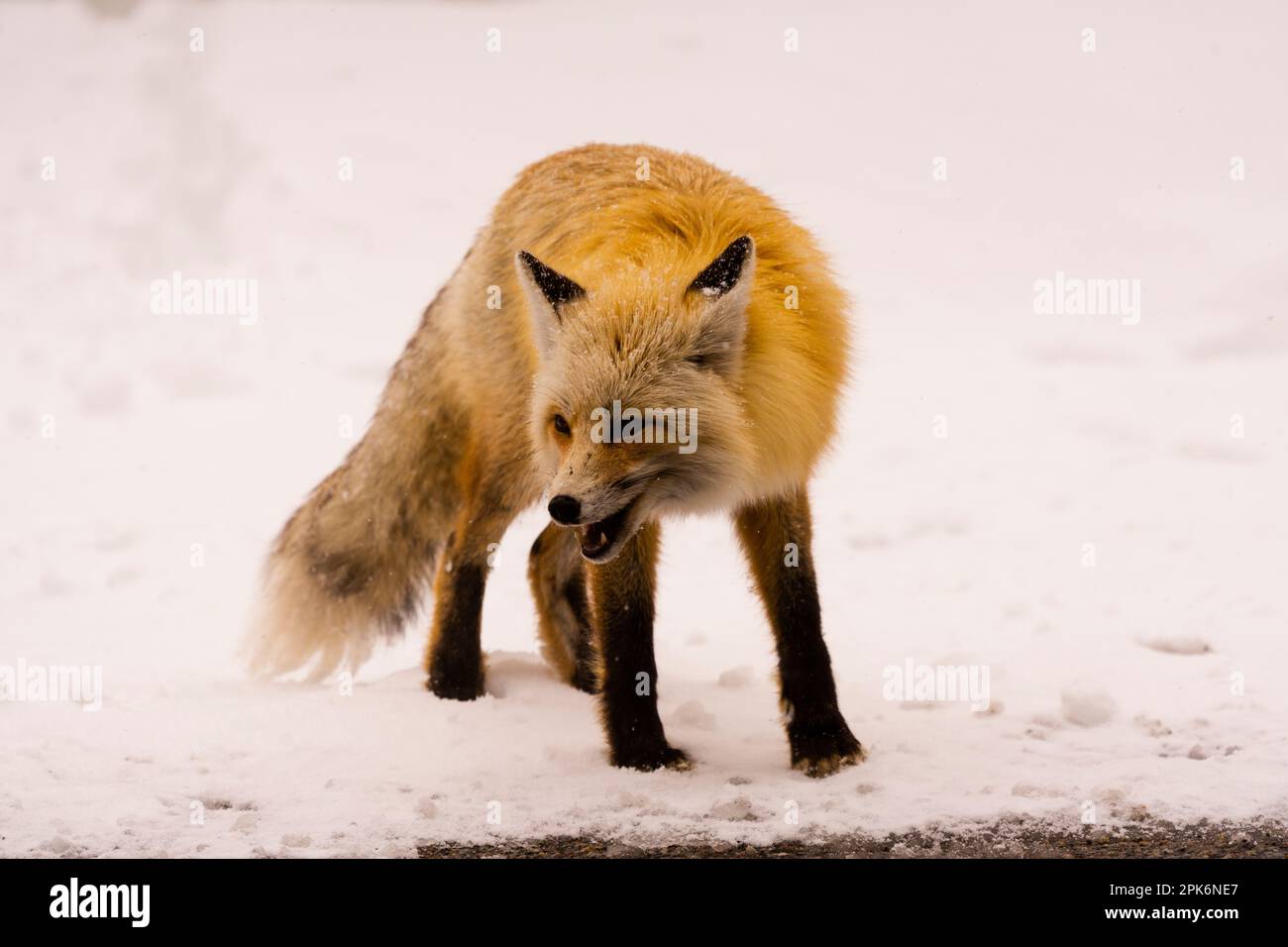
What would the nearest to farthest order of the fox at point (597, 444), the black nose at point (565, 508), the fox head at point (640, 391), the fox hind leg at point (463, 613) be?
1. the black nose at point (565, 508)
2. the fox head at point (640, 391)
3. the fox at point (597, 444)
4. the fox hind leg at point (463, 613)

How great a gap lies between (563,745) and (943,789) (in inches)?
56.7

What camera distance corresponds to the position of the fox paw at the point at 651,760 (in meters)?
4.72

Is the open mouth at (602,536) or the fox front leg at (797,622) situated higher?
the open mouth at (602,536)

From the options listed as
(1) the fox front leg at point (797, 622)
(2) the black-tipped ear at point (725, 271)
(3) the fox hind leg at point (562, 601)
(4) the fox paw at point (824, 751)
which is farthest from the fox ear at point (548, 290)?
(3) the fox hind leg at point (562, 601)

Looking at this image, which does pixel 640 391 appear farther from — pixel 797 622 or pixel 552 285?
pixel 797 622

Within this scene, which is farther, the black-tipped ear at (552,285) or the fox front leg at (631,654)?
the fox front leg at (631,654)

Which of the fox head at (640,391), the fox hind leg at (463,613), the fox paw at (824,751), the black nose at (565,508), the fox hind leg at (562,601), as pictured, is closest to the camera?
the black nose at (565,508)

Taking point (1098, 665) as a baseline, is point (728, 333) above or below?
above

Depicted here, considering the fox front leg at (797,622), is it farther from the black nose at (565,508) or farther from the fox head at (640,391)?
the black nose at (565,508)

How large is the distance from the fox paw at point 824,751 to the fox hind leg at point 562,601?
1471 millimetres

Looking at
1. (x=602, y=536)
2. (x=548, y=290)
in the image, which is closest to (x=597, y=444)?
(x=602, y=536)
